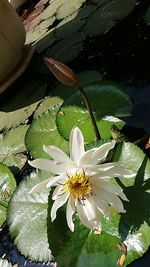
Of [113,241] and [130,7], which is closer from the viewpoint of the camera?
[113,241]

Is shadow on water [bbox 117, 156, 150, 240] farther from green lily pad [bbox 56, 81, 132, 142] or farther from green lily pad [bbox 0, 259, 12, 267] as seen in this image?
green lily pad [bbox 0, 259, 12, 267]

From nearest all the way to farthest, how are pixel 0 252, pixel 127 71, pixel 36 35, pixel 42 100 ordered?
pixel 0 252, pixel 127 71, pixel 42 100, pixel 36 35

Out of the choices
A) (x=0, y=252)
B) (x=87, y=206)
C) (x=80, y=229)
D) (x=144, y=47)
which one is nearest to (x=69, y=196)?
(x=87, y=206)

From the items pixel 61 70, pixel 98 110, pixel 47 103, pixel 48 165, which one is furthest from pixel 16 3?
pixel 48 165

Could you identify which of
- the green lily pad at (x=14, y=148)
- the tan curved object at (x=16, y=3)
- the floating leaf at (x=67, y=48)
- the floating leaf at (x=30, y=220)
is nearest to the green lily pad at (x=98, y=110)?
the floating leaf at (x=30, y=220)

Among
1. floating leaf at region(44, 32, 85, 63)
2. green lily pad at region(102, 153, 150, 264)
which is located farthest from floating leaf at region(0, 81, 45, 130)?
green lily pad at region(102, 153, 150, 264)

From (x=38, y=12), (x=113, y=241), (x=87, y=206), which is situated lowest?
(x=38, y=12)

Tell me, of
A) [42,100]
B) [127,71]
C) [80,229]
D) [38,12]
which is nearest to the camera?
[80,229]

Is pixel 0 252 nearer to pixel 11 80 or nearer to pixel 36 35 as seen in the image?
pixel 11 80
